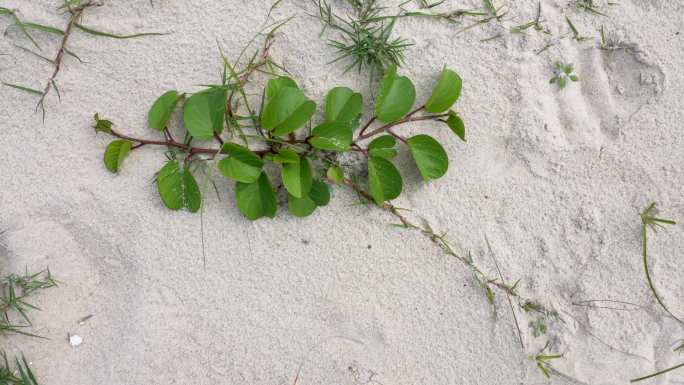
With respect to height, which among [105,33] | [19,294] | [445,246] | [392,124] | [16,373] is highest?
[105,33]

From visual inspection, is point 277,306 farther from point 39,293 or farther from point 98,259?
point 39,293

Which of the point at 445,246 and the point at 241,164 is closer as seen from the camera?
the point at 241,164

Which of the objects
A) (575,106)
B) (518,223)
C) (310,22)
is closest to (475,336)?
(518,223)

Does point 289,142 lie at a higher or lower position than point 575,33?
lower

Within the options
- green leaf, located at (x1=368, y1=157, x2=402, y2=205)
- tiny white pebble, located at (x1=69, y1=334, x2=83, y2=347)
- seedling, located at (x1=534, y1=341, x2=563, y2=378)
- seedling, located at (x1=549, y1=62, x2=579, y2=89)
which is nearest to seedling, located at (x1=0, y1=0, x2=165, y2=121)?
tiny white pebble, located at (x1=69, y1=334, x2=83, y2=347)

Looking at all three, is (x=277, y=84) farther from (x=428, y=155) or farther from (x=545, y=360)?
(x=545, y=360)

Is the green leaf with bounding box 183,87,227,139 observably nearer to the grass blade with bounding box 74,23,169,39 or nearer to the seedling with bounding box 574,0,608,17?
the grass blade with bounding box 74,23,169,39

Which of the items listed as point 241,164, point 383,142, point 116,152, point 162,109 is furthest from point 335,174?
point 116,152

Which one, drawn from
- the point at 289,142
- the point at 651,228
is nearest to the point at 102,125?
the point at 289,142
